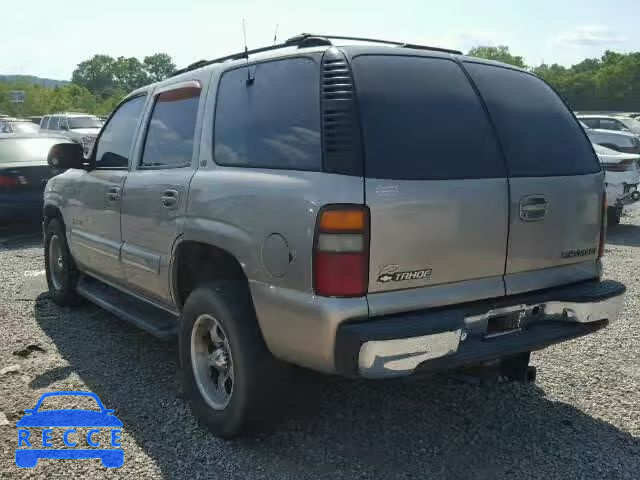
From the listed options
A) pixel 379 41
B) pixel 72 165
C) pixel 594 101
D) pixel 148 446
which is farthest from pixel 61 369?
pixel 594 101

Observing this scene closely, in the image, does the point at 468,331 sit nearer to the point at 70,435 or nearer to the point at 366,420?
the point at 366,420

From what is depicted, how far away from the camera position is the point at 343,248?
2605mm

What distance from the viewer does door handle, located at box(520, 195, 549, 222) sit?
3021mm

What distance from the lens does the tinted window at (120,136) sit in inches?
176

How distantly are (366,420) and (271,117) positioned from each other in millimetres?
1743

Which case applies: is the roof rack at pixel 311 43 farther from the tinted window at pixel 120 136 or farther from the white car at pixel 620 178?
the white car at pixel 620 178

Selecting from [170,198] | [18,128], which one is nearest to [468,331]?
[170,198]

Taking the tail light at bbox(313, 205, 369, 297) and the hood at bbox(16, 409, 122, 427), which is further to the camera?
the hood at bbox(16, 409, 122, 427)

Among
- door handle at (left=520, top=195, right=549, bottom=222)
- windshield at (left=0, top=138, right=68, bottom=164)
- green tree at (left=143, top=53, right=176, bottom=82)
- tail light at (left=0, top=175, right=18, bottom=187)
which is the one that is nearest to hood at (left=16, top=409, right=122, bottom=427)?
door handle at (left=520, top=195, right=549, bottom=222)

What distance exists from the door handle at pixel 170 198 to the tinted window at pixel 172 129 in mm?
186

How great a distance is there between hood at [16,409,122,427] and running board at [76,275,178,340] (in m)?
0.55

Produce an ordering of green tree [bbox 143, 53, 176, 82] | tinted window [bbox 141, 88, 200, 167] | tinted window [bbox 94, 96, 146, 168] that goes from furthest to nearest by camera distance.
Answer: green tree [bbox 143, 53, 176, 82] → tinted window [bbox 94, 96, 146, 168] → tinted window [bbox 141, 88, 200, 167]

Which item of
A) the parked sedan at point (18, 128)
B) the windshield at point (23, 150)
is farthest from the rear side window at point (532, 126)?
the parked sedan at point (18, 128)

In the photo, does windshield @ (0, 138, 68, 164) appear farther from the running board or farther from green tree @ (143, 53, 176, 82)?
green tree @ (143, 53, 176, 82)
